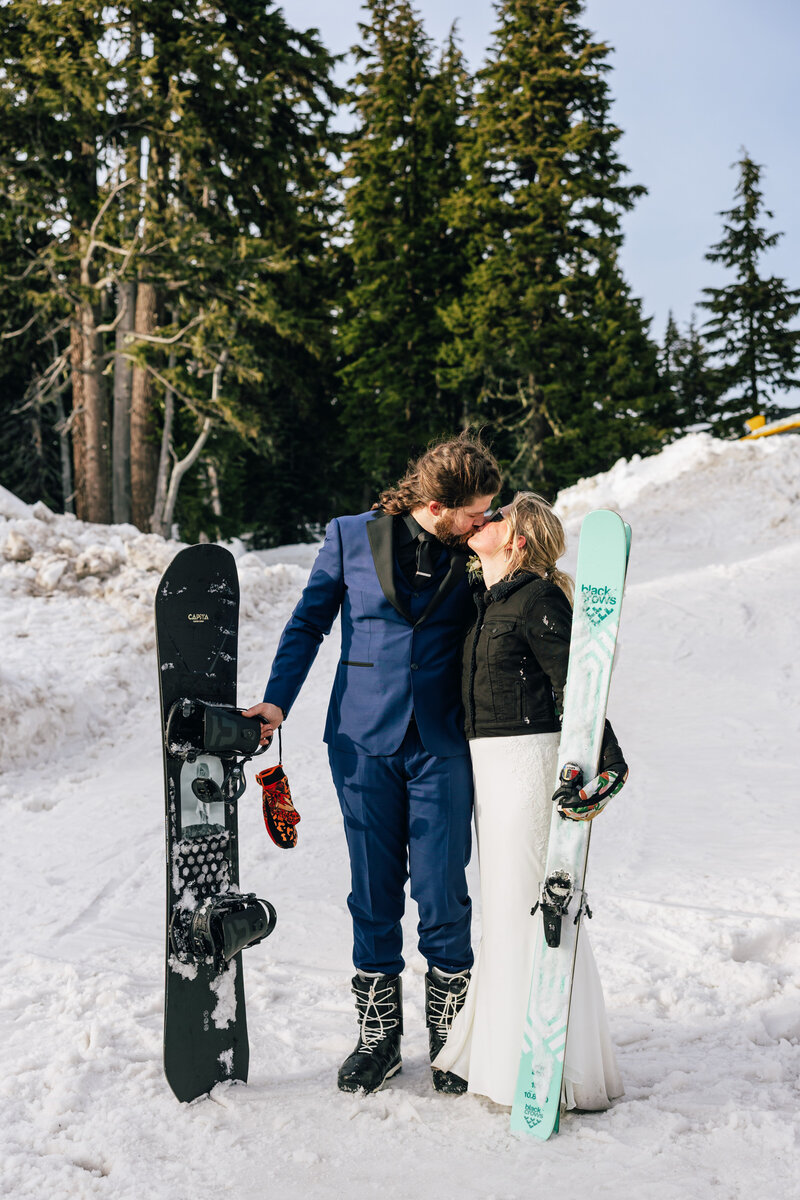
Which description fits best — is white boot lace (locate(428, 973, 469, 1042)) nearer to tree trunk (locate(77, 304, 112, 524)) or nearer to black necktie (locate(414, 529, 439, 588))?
black necktie (locate(414, 529, 439, 588))

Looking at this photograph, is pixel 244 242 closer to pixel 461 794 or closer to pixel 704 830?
pixel 704 830

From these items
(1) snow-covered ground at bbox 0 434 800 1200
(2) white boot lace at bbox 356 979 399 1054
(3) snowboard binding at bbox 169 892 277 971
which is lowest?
(1) snow-covered ground at bbox 0 434 800 1200

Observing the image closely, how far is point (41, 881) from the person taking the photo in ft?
16.9

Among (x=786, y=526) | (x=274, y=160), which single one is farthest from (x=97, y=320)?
(x=786, y=526)

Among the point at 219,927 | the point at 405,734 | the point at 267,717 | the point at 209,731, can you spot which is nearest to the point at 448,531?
the point at 405,734

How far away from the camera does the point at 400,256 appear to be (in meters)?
25.2

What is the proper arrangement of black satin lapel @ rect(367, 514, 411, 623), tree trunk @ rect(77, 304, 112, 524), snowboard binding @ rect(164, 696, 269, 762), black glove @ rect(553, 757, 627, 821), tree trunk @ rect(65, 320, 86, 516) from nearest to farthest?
1. black glove @ rect(553, 757, 627, 821)
2. snowboard binding @ rect(164, 696, 269, 762)
3. black satin lapel @ rect(367, 514, 411, 623)
4. tree trunk @ rect(77, 304, 112, 524)
5. tree trunk @ rect(65, 320, 86, 516)

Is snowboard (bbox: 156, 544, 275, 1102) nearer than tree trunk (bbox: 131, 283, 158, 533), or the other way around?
snowboard (bbox: 156, 544, 275, 1102)

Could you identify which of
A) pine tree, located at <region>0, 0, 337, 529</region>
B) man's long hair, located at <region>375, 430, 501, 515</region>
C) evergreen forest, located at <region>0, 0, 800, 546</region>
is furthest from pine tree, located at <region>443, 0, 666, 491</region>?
man's long hair, located at <region>375, 430, 501, 515</region>

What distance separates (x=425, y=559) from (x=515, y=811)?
2.78 ft

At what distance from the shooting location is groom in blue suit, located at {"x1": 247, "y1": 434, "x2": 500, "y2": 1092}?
287 centimetres

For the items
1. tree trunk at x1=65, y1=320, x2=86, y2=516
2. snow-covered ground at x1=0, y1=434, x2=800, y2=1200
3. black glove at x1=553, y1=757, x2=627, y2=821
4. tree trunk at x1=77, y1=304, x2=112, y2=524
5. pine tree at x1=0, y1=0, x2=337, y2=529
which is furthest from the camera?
tree trunk at x1=65, y1=320, x2=86, y2=516

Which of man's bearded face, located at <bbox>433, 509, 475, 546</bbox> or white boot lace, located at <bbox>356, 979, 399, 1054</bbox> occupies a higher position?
man's bearded face, located at <bbox>433, 509, 475, 546</bbox>

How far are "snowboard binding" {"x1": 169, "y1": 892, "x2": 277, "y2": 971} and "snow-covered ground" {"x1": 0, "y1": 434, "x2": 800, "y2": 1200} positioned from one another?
42cm
